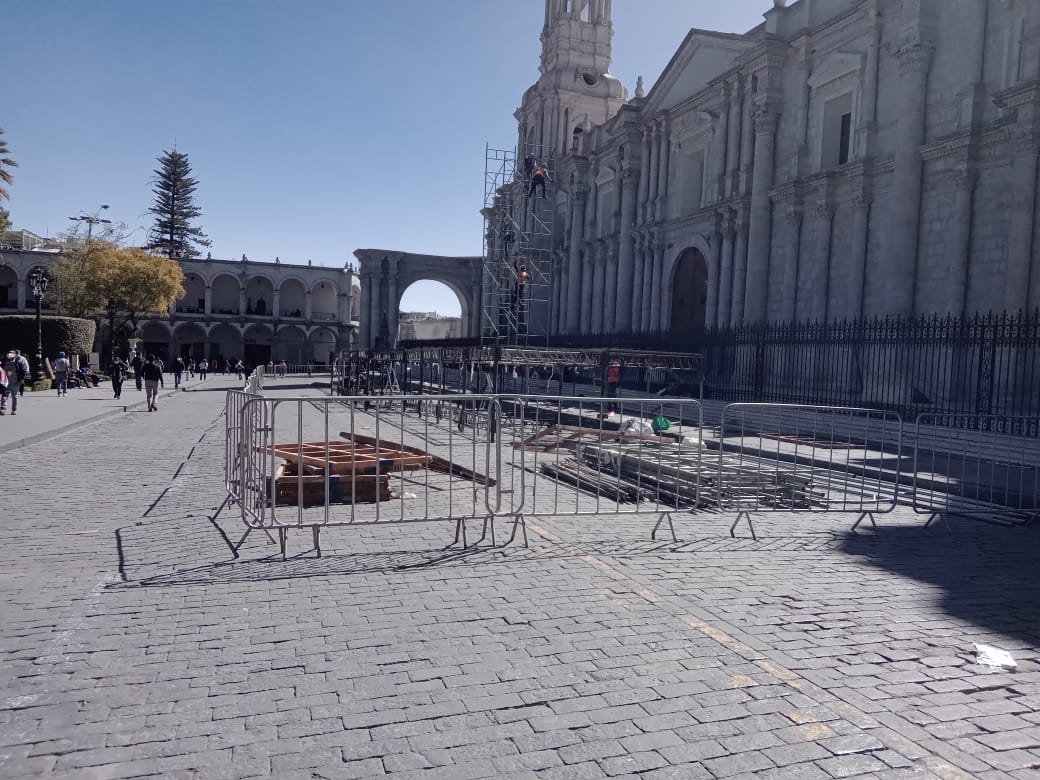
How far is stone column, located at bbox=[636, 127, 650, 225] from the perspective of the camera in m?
33.8

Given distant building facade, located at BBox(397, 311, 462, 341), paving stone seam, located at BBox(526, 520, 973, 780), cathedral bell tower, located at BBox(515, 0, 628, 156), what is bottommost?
paving stone seam, located at BBox(526, 520, 973, 780)

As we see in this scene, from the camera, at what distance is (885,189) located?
69.1ft

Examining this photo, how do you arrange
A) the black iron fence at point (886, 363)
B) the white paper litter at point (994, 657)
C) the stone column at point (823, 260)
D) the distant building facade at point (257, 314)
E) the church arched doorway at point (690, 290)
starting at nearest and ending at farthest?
the white paper litter at point (994, 657) < the black iron fence at point (886, 363) < the stone column at point (823, 260) < the church arched doorway at point (690, 290) < the distant building facade at point (257, 314)

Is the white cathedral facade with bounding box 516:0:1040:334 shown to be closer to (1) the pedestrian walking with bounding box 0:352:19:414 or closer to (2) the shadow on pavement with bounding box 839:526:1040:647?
(2) the shadow on pavement with bounding box 839:526:1040:647

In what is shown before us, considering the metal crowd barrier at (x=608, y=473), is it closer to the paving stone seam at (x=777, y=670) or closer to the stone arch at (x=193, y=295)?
the paving stone seam at (x=777, y=670)

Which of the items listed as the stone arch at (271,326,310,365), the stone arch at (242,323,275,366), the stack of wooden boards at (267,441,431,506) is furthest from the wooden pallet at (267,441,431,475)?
the stone arch at (271,326,310,365)

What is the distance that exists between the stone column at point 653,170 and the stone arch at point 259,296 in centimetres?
4199

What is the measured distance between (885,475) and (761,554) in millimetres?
4454

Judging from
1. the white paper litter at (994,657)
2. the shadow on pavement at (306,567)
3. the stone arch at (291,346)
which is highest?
the stone arch at (291,346)

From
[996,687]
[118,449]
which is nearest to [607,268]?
[118,449]

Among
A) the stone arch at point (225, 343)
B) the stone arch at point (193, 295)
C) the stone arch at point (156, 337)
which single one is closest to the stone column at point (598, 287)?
the stone arch at point (225, 343)

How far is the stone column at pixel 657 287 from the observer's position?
3228 centimetres

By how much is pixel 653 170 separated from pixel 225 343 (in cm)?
4564

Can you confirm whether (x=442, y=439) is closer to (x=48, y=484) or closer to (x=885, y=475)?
(x=48, y=484)
